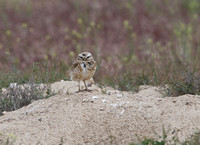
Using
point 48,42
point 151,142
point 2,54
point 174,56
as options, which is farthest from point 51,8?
point 151,142

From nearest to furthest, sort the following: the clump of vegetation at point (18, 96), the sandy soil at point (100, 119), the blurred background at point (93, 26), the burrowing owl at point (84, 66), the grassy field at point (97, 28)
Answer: the sandy soil at point (100, 119) < the burrowing owl at point (84, 66) < the clump of vegetation at point (18, 96) < the grassy field at point (97, 28) < the blurred background at point (93, 26)

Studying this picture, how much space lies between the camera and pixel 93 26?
1422 cm

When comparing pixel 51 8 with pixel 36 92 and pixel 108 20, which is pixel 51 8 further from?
pixel 36 92

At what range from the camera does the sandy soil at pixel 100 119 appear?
5352 millimetres

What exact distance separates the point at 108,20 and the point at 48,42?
9.16ft

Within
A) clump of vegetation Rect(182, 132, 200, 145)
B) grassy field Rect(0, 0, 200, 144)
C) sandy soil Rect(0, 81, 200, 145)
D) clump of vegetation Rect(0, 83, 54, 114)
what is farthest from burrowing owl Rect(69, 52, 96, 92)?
grassy field Rect(0, 0, 200, 144)

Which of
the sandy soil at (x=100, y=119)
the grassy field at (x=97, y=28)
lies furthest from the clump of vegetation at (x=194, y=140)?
the grassy field at (x=97, y=28)

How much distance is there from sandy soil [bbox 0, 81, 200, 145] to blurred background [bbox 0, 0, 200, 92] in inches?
244

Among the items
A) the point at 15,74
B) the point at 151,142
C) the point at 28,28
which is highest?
the point at 28,28

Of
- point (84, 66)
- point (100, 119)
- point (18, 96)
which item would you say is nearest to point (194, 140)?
point (100, 119)

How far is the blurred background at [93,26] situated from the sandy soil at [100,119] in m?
6.20

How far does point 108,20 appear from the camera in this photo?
16.4 m

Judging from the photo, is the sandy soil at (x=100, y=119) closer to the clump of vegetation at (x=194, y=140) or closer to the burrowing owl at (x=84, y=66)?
the clump of vegetation at (x=194, y=140)

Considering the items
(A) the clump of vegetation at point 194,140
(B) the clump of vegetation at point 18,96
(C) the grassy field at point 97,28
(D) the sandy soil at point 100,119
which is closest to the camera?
(A) the clump of vegetation at point 194,140
